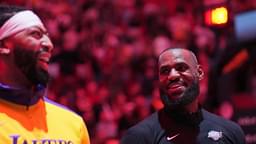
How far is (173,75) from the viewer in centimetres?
433

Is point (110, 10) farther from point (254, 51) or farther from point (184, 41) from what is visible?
point (254, 51)

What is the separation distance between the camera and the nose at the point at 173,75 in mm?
4312

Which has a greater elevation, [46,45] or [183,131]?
[46,45]

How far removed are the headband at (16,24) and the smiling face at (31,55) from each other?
26mm

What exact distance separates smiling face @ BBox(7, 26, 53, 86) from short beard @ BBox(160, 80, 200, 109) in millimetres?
813

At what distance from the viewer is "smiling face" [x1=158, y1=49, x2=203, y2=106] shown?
4305 millimetres

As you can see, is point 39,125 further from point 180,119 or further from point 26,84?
point 180,119

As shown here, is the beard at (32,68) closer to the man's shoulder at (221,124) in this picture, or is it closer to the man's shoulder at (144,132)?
the man's shoulder at (144,132)

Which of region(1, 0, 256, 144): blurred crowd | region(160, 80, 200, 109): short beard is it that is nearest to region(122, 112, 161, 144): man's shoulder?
region(160, 80, 200, 109): short beard

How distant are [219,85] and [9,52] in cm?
429

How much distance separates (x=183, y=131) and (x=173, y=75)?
33 centimetres

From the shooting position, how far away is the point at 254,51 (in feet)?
25.5

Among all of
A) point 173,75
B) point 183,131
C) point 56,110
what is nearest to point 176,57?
point 173,75

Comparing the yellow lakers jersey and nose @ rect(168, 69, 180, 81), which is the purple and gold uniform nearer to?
the yellow lakers jersey
